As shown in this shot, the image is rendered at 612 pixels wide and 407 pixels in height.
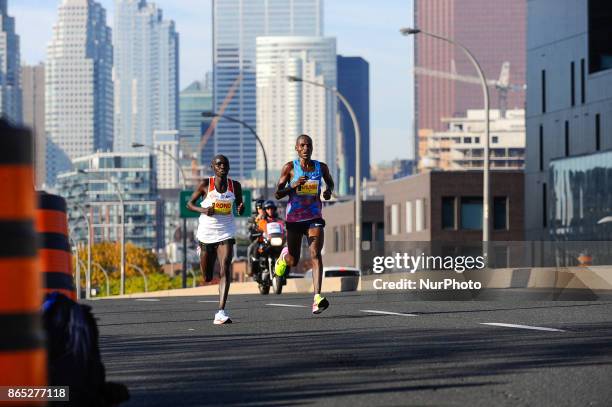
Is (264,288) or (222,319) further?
(264,288)

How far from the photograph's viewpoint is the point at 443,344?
1062cm

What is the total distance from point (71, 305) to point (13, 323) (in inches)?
102

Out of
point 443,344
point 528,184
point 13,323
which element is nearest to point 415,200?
point 528,184

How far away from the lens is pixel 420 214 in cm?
9444

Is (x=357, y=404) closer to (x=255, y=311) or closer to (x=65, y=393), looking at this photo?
(x=65, y=393)

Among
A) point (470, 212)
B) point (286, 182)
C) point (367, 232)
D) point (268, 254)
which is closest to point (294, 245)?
point (286, 182)

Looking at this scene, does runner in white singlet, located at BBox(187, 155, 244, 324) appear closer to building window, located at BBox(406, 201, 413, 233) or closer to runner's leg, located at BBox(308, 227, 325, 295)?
runner's leg, located at BBox(308, 227, 325, 295)

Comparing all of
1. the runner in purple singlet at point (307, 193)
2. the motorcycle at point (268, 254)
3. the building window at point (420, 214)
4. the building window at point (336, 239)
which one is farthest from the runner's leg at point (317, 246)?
the building window at point (336, 239)

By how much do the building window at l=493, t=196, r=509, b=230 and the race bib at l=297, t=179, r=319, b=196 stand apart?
77043 millimetres

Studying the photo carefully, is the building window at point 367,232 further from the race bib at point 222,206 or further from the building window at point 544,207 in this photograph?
the race bib at point 222,206

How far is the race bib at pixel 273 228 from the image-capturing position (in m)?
24.7

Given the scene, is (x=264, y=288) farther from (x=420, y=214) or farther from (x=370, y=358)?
(x=420, y=214)

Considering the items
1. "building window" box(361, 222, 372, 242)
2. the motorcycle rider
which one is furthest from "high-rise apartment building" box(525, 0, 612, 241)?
the motorcycle rider

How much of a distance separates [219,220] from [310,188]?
3.19 ft
